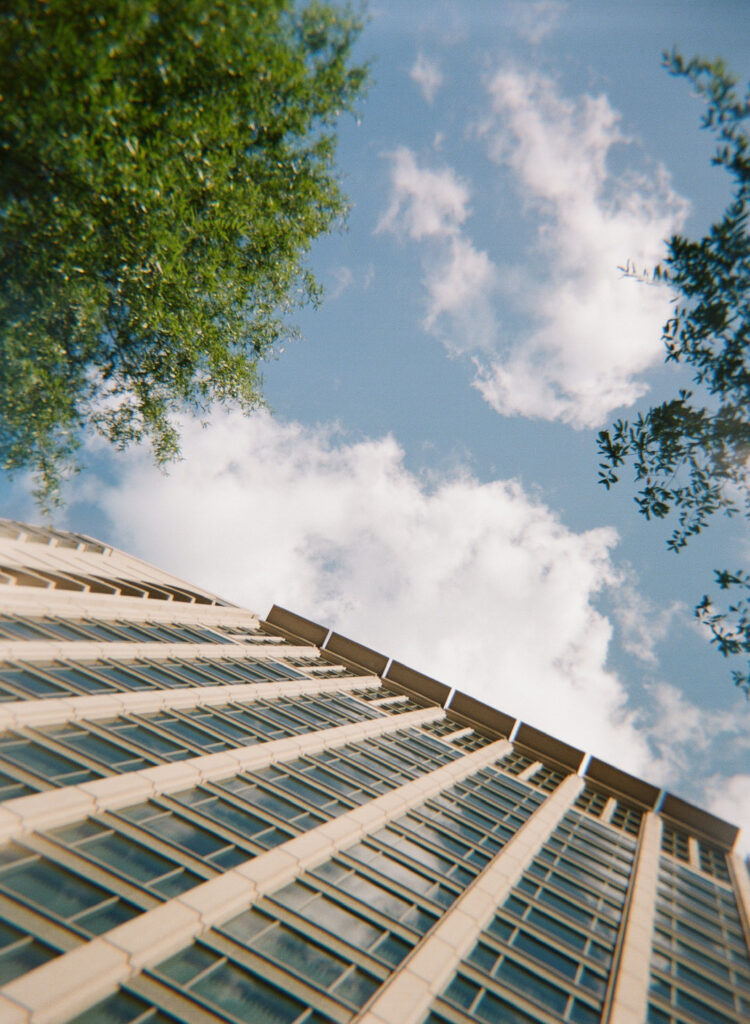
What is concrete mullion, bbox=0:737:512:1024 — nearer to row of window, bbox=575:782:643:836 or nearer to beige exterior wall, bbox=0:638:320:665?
beige exterior wall, bbox=0:638:320:665

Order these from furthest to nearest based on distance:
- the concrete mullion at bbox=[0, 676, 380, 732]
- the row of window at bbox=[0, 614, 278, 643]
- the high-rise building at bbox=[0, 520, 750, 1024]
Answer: the row of window at bbox=[0, 614, 278, 643], the concrete mullion at bbox=[0, 676, 380, 732], the high-rise building at bbox=[0, 520, 750, 1024]

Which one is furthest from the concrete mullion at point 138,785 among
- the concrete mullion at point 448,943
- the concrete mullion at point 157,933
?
the concrete mullion at point 448,943

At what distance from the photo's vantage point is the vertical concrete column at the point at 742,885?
78.2ft

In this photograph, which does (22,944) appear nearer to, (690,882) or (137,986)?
(137,986)

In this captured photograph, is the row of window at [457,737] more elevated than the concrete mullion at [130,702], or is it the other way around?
the row of window at [457,737]

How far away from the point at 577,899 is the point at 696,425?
17170 mm

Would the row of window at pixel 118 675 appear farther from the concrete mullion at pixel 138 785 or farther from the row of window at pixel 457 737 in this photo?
the row of window at pixel 457 737

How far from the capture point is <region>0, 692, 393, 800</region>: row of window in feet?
44.0

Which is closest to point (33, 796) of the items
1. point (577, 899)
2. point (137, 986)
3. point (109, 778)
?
point (109, 778)

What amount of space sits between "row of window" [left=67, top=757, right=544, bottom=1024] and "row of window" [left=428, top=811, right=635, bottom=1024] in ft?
4.83

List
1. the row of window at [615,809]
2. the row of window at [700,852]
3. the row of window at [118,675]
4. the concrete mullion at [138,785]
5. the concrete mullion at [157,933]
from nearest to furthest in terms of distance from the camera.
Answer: the concrete mullion at [157,933], the concrete mullion at [138,785], the row of window at [118,675], the row of window at [700,852], the row of window at [615,809]

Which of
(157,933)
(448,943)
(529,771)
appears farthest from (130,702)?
(529,771)

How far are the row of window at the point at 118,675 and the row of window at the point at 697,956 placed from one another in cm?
1853

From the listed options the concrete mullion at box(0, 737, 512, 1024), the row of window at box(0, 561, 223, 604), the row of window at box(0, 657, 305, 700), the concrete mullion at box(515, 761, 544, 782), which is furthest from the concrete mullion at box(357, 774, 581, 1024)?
the row of window at box(0, 561, 223, 604)
